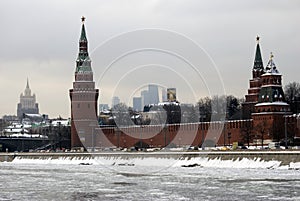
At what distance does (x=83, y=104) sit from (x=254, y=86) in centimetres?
2923

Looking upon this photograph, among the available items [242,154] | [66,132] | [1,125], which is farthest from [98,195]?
[1,125]

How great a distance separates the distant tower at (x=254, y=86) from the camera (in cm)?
9674

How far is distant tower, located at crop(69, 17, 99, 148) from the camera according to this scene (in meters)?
110

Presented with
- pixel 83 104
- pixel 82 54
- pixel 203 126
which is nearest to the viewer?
pixel 203 126

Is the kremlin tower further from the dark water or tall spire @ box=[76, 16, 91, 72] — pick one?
the dark water

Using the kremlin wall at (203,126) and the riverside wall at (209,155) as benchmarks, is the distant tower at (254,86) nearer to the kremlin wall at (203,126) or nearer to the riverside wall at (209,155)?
the kremlin wall at (203,126)

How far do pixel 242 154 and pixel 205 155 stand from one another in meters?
5.79

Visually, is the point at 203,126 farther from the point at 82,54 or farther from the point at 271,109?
the point at 82,54

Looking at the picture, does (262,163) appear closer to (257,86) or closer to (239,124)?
(239,124)

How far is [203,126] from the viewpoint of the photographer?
87000mm

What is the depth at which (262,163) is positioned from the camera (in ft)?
161

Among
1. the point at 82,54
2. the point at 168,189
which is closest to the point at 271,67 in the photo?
the point at 82,54

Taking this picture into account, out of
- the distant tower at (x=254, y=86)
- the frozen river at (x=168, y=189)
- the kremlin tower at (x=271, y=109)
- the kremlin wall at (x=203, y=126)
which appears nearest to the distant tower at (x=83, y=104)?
the kremlin wall at (x=203, y=126)

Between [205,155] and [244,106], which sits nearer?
[205,155]
